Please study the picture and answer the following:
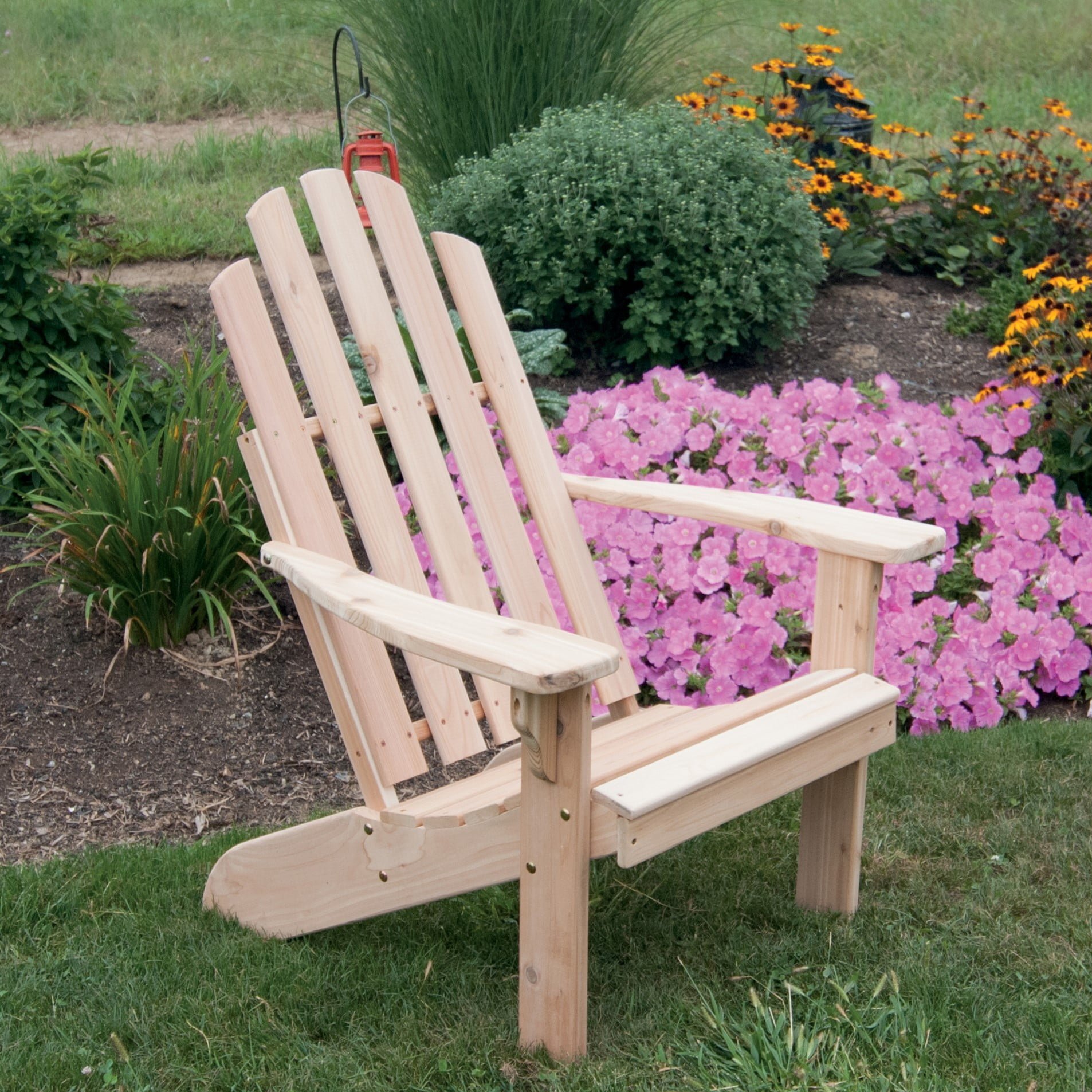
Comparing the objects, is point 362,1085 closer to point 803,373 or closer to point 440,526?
point 440,526

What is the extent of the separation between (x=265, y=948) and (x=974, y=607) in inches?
75.3

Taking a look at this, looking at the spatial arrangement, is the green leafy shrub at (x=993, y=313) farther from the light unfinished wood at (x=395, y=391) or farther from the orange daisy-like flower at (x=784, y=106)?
the light unfinished wood at (x=395, y=391)

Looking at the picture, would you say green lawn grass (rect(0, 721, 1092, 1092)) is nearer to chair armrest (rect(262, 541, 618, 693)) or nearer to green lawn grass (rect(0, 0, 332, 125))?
chair armrest (rect(262, 541, 618, 693))

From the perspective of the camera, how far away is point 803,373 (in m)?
4.23

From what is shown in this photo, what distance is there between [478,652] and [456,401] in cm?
100

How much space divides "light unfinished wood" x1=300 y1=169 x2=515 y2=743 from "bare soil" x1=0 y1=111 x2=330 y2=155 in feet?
→ 15.1

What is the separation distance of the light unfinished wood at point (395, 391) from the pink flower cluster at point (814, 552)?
0.79m

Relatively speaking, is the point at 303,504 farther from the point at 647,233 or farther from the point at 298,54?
the point at 298,54

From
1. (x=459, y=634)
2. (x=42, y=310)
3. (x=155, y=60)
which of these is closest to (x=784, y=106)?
(x=42, y=310)

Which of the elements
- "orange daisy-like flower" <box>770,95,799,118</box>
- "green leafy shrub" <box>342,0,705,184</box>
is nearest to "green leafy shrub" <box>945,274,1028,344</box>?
"orange daisy-like flower" <box>770,95,799,118</box>

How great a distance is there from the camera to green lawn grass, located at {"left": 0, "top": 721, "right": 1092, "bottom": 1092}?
177cm

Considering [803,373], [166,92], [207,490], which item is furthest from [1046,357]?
[166,92]

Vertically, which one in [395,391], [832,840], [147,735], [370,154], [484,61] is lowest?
[147,735]

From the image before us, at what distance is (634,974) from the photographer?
2.01m
